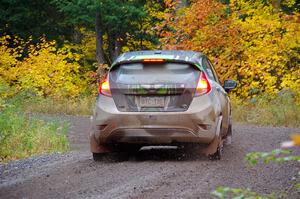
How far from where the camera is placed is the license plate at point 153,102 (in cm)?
953

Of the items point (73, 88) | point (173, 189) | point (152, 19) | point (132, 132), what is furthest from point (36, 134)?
point (152, 19)

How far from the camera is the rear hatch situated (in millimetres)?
9539

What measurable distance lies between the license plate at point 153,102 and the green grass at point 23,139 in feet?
11.5

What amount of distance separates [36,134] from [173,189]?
666 centimetres

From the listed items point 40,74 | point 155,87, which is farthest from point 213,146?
point 40,74

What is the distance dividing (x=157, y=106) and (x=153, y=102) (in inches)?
3.3

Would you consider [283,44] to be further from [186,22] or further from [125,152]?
[125,152]

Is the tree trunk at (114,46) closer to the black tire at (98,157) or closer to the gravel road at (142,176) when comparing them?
the gravel road at (142,176)

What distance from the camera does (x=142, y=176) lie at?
8.43m

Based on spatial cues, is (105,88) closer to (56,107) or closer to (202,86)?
(202,86)

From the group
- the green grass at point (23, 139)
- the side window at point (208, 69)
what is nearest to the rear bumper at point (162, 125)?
the side window at point (208, 69)

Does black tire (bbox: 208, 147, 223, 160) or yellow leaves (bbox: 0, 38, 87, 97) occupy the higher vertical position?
black tire (bbox: 208, 147, 223, 160)

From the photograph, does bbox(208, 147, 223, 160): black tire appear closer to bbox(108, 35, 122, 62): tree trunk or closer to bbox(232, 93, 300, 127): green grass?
bbox(232, 93, 300, 127): green grass

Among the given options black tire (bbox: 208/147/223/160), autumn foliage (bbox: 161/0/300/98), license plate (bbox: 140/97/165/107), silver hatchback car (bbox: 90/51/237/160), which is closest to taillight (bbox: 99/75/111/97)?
silver hatchback car (bbox: 90/51/237/160)
